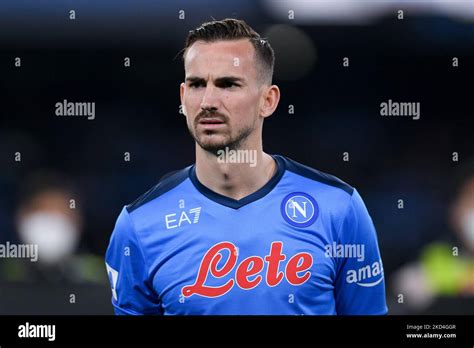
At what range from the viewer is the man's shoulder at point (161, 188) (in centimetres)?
490

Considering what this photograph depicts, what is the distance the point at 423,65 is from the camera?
5254mm

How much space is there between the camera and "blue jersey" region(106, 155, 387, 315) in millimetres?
4703

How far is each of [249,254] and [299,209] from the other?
0.42 metres

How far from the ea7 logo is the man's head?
0.40 m

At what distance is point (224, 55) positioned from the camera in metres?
4.78

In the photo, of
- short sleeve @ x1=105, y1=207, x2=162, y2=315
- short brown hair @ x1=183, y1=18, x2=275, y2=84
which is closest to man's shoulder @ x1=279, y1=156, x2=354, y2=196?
short brown hair @ x1=183, y1=18, x2=275, y2=84

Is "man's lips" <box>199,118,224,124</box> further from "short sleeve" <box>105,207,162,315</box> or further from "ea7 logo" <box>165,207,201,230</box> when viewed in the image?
"short sleeve" <box>105,207,162,315</box>

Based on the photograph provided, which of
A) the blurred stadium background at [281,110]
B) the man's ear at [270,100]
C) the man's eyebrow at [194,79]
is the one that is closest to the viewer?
the man's eyebrow at [194,79]

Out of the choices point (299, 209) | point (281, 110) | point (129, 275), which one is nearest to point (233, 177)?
point (299, 209)

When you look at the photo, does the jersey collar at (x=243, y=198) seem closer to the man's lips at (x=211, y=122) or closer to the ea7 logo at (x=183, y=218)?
the ea7 logo at (x=183, y=218)

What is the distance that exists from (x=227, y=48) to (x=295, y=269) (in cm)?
143

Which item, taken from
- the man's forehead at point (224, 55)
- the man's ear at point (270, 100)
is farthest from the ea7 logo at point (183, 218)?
the man's forehead at point (224, 55)

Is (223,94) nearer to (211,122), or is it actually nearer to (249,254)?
(211,122)
